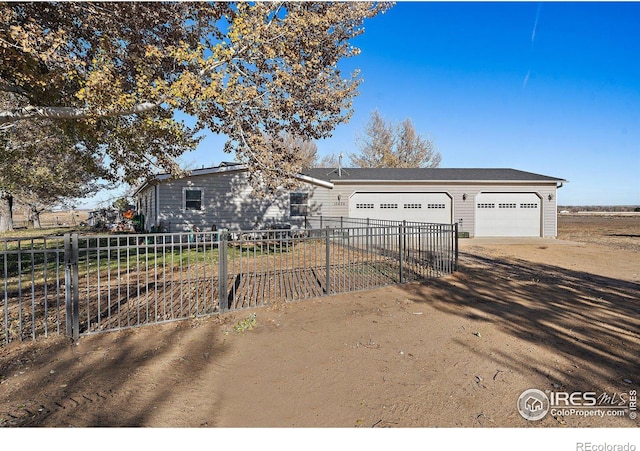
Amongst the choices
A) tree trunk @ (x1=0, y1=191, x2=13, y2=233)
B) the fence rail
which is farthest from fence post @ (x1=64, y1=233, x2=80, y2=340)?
tree trunk @ (x1=0, y1=191, x2=13, y2=233)

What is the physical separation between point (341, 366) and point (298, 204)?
14114 mm

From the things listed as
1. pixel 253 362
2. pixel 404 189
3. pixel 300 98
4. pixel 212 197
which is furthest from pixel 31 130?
pixel 404 189

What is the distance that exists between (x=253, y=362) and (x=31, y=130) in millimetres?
14850

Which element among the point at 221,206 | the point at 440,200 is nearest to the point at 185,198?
the point at 221,206

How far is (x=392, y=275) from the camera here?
27.2 ft

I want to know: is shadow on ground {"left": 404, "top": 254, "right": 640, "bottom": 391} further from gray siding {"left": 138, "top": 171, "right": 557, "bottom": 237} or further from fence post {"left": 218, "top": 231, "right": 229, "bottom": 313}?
gray siding {"left": 138, "top": 171, "right": 557, "bottom": 237}

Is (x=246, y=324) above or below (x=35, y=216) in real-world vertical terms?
below

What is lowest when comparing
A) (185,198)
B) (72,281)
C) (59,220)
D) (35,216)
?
(72,281)

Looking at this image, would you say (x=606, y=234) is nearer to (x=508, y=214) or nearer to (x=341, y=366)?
(x=508, y=214)

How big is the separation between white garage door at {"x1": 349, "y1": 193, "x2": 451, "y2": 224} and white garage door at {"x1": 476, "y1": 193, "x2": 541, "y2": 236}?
2043 mm

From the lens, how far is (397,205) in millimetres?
18562

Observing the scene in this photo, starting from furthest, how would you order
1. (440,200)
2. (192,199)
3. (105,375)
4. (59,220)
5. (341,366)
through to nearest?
(59,220) < (440,200) < (192,199) < (341,366) < (105,375)

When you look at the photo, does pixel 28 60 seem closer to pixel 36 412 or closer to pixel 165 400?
pixel 36 412

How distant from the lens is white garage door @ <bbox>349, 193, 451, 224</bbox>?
1855 cm
